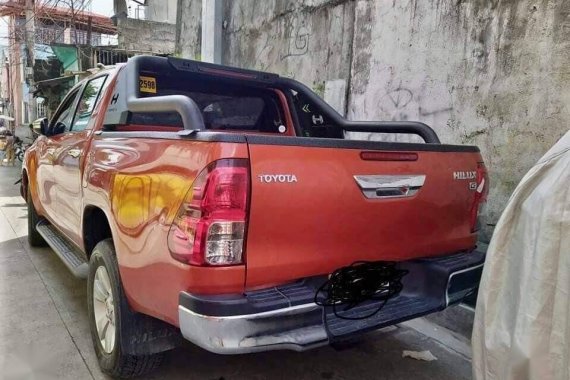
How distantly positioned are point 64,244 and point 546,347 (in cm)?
391

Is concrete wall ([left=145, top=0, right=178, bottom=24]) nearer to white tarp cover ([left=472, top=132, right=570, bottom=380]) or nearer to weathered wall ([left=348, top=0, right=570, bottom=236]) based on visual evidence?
weathered wall ([left=348, top=0, right=570, bottom=236])

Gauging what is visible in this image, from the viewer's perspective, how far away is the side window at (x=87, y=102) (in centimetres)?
377

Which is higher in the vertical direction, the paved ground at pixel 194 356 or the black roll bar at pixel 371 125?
the black roll bar at pixel 371 125

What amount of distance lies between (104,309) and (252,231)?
150 centimetres

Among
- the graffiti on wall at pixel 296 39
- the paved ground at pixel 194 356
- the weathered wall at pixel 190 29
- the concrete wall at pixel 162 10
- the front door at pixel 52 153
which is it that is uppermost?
the concrete wall at pixel 162 10

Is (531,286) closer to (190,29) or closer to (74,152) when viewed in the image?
(74,152)

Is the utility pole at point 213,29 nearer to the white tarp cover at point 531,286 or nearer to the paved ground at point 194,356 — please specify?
the paved ground at point 194,356

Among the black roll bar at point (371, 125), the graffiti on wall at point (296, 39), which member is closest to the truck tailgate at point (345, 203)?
the black roll bar at point (371, 125)

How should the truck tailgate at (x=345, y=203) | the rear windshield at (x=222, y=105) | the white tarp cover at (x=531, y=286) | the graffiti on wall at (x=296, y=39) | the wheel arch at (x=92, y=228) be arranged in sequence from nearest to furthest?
the white tarp cover at (x=531, y=286) < the truck tailgate at (x=345, y=203) < the wheel arch at (x=92, y=228) < the rear windshield at (x=222, y=105) < the graffiti on wall at (x=296, y=39)

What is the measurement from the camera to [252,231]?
207cm

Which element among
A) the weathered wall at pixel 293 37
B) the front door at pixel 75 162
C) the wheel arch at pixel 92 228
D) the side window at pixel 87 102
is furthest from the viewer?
the weathered wall at pixel 293 37

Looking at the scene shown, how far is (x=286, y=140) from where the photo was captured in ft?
6.97

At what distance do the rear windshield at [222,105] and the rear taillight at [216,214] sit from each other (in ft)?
5.18

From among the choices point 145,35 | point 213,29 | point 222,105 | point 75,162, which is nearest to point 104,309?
point 75,162
